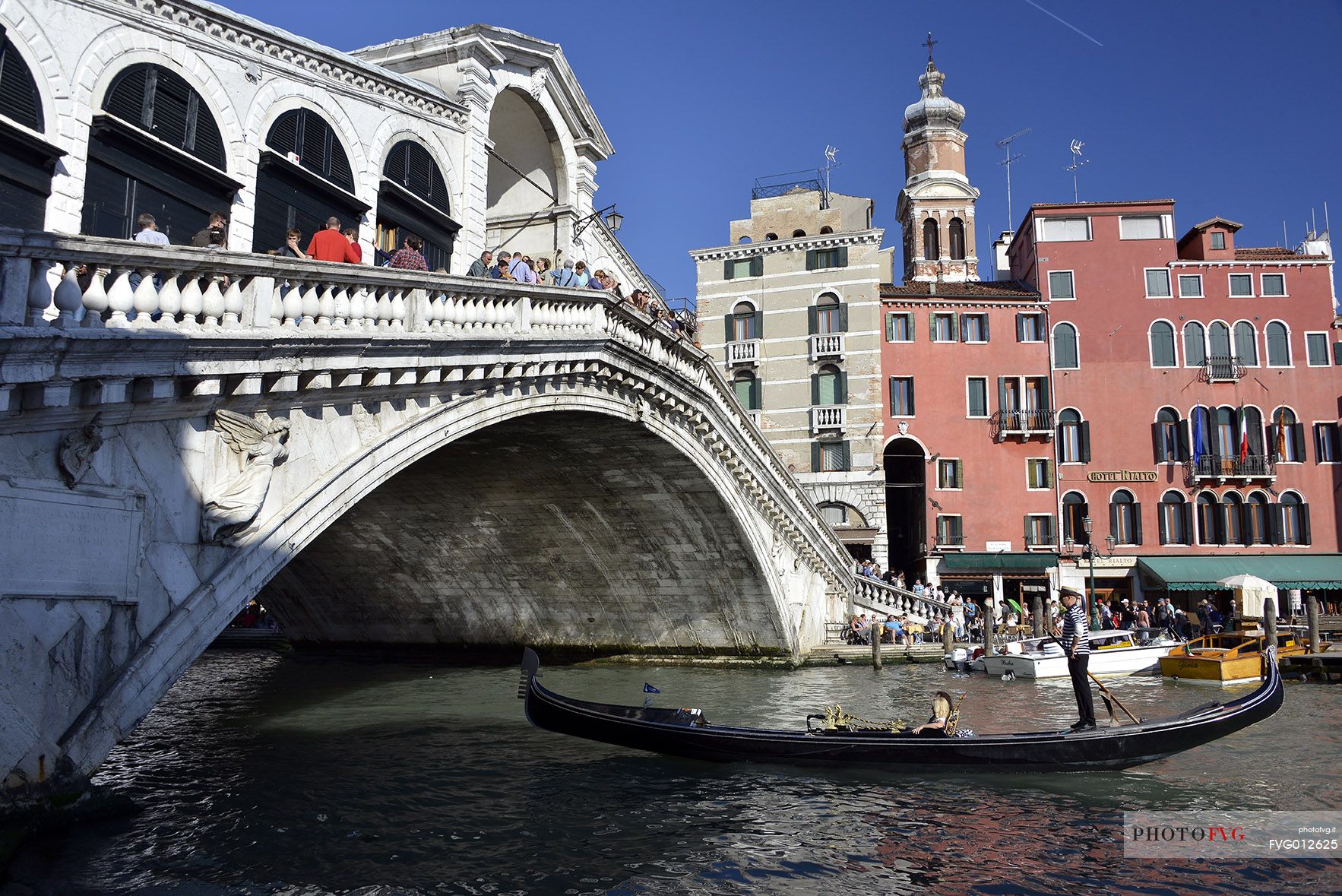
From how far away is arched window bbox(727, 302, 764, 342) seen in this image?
27.4 meters

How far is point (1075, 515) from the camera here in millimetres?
25344

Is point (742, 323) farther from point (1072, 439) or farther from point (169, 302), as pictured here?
point (169, 302)

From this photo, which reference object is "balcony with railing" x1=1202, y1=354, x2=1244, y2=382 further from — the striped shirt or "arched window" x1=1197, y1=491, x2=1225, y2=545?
the striped shirt


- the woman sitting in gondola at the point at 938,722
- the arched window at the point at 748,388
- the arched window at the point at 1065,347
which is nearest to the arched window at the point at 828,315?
the arched window at the point at 748,388

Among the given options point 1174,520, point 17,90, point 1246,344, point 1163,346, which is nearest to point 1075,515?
point 1174,520

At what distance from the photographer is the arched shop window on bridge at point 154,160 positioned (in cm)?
760

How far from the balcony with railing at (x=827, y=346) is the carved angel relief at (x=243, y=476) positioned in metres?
20.5

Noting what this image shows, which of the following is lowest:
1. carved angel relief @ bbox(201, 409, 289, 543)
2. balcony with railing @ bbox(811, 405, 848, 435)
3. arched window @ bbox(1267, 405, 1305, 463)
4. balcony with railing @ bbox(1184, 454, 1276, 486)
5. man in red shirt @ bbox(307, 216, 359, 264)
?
carved angel relief @ bbox(201, 409, 289, 543)

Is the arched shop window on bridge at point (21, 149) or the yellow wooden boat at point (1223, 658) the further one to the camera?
the yellow wooden boat at point (1223, 658)

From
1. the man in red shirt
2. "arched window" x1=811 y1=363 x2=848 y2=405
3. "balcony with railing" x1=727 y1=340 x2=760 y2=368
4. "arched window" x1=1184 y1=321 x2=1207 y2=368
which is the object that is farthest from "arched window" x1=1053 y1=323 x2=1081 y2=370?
the man in red shirt

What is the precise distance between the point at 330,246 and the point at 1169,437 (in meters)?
23.1

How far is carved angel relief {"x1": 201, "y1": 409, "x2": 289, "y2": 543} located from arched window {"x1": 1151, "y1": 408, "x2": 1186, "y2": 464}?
936 inches

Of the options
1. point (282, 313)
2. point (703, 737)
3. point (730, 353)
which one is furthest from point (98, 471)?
point (730, 353)

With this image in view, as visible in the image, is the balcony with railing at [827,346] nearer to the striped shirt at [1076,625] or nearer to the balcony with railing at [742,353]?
the balcony with railing at [742,353]
